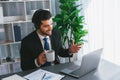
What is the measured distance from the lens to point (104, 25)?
313cm

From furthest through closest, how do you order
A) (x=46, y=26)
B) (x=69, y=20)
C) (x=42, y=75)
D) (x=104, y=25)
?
1. (x=104, y=25)
2. (x=69, y=20)
3. (x=46, y=26)
4. (x=42, y=75)

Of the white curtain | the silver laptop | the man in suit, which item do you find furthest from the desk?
the white curtain

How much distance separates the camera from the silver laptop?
1553 mm

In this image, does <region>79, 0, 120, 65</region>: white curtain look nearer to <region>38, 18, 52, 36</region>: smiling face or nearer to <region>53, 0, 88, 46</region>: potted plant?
<region>53, 0, 88, 46</region>: potted plant

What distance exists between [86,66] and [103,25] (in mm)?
1685

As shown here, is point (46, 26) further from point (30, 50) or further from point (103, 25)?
point (103, 25)

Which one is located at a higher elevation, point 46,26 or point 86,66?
point 46,26

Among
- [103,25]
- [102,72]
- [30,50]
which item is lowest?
[102,72]

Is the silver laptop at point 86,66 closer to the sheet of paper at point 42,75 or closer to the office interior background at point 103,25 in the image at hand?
the sheet of paper at point 42,75

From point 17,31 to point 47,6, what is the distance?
69 cm

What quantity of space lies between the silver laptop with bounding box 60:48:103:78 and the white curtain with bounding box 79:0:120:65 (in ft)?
4.89

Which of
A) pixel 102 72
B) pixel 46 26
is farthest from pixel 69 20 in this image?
pixel 102 72

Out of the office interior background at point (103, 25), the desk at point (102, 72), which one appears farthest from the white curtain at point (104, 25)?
the desk at point (102, 72)

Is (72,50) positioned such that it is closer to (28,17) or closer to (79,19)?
(79,19)
